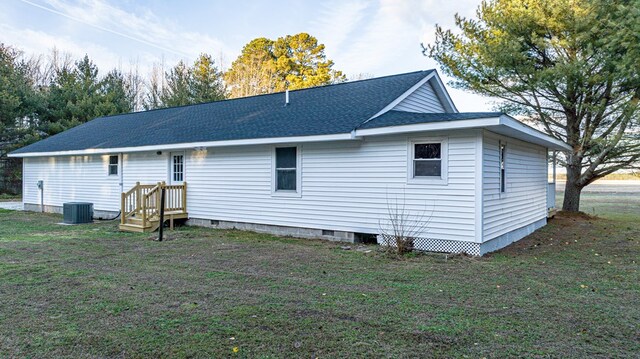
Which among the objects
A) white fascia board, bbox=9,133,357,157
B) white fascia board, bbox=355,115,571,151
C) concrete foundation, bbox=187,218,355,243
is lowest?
concrete foundation, bbox=187,218,355,243

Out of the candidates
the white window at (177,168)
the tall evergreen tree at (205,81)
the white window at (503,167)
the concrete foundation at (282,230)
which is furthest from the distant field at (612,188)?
the white window at (177,168)

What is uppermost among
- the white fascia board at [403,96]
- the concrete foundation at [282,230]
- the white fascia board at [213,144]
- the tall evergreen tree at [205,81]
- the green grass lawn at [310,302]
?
the tall evergreen tree at [205,81]

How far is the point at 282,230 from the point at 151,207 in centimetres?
363

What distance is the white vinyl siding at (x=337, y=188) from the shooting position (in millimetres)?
7281

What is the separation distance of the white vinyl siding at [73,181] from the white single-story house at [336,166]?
0.07 meters

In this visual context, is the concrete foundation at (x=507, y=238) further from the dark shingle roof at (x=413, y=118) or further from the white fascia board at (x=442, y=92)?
the white fascia board at (x=442, y=92)

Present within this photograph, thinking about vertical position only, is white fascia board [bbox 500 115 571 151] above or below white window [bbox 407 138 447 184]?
above

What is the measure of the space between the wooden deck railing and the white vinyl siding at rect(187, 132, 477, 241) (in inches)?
10.8

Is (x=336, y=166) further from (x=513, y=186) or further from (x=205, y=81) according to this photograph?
(x=205, y=81)

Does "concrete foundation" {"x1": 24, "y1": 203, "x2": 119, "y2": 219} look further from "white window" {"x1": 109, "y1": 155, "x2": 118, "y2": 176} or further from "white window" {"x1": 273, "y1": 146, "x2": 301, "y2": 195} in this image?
"white window" {"x1": 273, "y1": 146, "x2": 301, "y2": 195}

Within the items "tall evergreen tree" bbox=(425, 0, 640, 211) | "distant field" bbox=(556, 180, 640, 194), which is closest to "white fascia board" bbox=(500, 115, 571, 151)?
"tall evergreen tree" bbox=(425, 0, 640, 211)

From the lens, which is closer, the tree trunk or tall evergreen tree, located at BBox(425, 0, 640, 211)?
tall evergreen tree, located at BBox(425, 0, 640, 211)

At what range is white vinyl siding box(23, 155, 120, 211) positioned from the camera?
13.3m

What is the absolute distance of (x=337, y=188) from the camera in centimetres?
878
